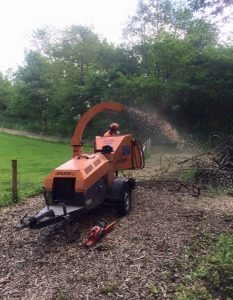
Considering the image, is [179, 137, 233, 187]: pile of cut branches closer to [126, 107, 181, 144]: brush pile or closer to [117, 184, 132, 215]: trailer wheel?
[117, 184, 132, 215]: trailer wheel

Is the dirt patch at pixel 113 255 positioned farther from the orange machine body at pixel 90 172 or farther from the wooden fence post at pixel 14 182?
the wooden fence post at pixel 14 182

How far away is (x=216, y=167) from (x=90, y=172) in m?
5.02

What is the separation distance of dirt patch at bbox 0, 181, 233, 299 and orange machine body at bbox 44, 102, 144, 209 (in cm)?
61

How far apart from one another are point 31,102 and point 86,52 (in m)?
8.83

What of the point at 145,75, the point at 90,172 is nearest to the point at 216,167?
the point at 90,172

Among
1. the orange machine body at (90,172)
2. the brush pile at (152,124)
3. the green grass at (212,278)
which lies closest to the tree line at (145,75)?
the brush pile at (152,124)

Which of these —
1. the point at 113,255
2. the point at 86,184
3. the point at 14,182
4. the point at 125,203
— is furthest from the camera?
the point at 14,182

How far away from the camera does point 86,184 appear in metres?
7.15

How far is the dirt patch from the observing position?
16.7 feet

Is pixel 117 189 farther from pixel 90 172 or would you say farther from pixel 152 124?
pixel 152 124

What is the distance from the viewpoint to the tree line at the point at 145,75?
2441 cm

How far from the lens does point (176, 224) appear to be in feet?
24.6

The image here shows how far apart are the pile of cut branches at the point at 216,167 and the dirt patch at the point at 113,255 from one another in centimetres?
190

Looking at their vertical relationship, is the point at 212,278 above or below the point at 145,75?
below
